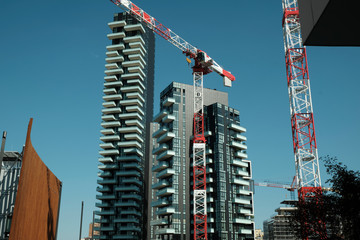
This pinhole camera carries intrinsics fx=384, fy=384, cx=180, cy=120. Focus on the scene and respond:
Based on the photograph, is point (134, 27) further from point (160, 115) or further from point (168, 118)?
point (168, 118)

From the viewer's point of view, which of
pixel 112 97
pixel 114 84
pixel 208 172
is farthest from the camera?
pixel 114 84

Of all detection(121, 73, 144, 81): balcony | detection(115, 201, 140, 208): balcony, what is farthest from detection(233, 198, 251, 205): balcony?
detection(121, 73, 144, 81): balcony

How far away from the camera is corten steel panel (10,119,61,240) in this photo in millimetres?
33062

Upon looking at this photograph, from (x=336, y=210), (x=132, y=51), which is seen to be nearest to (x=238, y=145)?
(x=132, y=51)

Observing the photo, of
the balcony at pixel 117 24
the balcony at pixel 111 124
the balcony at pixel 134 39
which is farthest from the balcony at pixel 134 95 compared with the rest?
the balcony at pixel 117 24

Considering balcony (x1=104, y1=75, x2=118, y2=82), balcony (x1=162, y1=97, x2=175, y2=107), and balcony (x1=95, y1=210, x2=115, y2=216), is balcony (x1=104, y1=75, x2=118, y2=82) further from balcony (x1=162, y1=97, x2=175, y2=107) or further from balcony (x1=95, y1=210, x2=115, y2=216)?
balcony (x1=95, y1=210, x2=115, y2=216)

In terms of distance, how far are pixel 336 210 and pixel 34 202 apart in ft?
101

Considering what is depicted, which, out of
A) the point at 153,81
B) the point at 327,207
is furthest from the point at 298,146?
the point at 153,81

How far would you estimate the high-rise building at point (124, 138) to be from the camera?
425 feet

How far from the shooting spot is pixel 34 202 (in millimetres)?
40750

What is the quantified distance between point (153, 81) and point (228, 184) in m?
72.0

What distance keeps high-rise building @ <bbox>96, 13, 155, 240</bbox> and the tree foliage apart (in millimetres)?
91169

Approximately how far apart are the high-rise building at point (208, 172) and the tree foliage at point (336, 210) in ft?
235

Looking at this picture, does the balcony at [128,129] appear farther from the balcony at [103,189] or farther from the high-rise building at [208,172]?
the balcony at [103,189]
